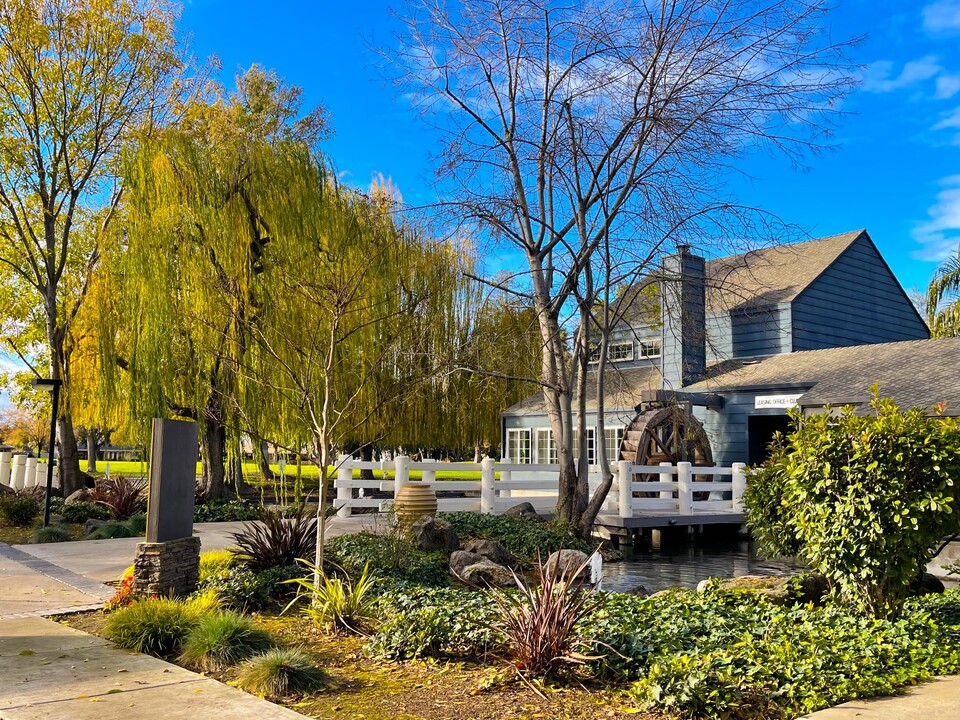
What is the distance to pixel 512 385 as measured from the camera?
92.7 feet

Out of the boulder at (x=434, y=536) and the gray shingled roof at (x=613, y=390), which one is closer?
the boulder at (x=434, y=536)

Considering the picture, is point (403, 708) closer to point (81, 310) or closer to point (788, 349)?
point (788, 349)

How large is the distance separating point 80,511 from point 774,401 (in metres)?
15.4

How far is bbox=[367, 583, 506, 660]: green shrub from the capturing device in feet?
18.4

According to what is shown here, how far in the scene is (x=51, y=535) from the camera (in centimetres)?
1235

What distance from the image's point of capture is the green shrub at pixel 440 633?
18.4 ft

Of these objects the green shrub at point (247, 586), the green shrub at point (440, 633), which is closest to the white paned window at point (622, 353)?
the green shrub at point (247, 586)

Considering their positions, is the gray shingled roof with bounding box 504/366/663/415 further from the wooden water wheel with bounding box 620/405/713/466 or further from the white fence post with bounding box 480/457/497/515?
the white fence post with bounding box 480/457/497/515

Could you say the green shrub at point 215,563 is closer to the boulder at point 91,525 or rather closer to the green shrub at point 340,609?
the green shrub at point 340,609

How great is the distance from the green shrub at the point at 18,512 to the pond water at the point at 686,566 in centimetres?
1068

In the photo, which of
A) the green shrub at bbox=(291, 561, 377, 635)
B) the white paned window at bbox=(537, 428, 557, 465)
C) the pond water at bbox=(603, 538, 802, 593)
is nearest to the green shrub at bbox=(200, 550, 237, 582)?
the green shrub at bbox=(291, 561, 377, 635)

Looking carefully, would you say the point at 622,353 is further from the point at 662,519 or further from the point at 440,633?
the point at 440,633

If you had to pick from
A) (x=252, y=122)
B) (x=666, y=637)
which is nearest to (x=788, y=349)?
(x=252, y=122)

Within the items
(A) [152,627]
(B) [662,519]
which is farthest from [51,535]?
(B) [662,519]
